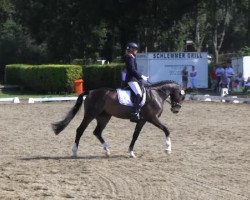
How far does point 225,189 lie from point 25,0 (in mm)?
43581

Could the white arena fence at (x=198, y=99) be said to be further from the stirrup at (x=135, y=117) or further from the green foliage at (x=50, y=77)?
the stirrup at (x=135, y=117)

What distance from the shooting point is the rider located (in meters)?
13.1

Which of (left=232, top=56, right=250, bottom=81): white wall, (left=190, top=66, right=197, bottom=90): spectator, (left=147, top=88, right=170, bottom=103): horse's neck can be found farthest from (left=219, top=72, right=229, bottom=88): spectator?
(left=147, top=88, right=170, bottom=103): horse's neck

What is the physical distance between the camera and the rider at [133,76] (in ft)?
42.9

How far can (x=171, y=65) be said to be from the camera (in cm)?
3816

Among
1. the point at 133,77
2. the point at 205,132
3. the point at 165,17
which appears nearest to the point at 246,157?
the point at 133,77

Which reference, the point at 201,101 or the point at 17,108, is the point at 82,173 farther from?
the point at 201,101

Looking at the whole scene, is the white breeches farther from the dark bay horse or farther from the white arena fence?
the white arena fence

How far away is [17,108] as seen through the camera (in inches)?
1075

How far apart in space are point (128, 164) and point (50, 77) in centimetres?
2729

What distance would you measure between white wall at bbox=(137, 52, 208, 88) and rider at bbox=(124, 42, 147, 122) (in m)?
24.5

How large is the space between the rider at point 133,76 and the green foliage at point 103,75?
25.9 m

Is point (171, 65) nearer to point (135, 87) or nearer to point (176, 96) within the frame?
point (176, 96)

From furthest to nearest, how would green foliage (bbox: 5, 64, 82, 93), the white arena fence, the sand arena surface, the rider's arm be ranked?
green foliage (bbox: 5, 64, 82, 93), the white arena fence, the rider's arm, the sand arena surface
